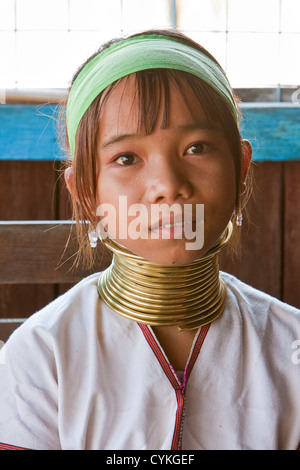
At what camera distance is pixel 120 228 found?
2.89 ft

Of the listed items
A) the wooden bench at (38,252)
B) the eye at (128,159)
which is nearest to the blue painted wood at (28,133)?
the wooden bench at (38,252)

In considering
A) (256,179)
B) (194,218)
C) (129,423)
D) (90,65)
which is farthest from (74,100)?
(256,179)

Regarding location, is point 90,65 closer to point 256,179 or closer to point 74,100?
point 74,100

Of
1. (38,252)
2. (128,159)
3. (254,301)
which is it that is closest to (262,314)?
(254,301)

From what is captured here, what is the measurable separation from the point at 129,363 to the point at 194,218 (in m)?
0.27

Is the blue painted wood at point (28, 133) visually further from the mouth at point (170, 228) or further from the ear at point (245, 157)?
the mouth at point (170, 228)

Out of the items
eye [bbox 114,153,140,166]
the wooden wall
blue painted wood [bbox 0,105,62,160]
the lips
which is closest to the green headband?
eye [bbox 114,153,140,166]

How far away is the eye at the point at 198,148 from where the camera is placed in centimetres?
86

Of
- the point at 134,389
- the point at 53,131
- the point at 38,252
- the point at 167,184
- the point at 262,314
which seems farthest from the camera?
the point at 53,131

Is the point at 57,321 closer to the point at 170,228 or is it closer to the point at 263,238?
the point at 170,228

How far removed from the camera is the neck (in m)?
0.94

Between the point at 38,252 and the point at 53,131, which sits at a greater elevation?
the point at 53,131

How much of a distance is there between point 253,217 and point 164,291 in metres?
0.84

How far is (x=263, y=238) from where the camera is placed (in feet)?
5.73
